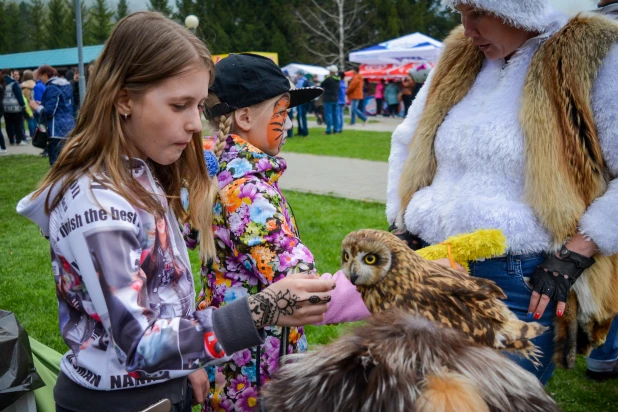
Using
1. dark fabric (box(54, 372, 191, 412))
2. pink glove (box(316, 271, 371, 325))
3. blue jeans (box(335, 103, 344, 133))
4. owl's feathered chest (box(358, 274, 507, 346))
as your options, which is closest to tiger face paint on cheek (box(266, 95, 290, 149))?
pink glove (box(316, 271, 371, 325))

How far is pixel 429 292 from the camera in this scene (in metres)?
1.43

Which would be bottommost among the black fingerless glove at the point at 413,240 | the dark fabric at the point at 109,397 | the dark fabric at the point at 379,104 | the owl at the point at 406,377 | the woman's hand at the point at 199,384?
the dark fabric at the point at 379,104

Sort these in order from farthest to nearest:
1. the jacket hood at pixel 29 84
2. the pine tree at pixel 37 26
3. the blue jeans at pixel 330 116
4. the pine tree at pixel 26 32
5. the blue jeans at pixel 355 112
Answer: the pine tree at pixel 26 32
the pine tree at pixel 37 26
the blue jeans at pixel 355 112
the blue jeans at pixel 330 116
the jacket hood at pixel 29 84

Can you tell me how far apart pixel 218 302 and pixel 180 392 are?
0.46 meters

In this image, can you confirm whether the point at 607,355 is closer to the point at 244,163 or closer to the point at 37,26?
the point at 244,163

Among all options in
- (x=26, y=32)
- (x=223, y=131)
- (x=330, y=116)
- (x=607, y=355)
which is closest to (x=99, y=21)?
(x=26, y=32)

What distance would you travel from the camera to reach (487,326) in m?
1.41

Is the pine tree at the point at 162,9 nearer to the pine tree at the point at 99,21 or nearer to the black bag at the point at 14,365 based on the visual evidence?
the black bag at the point at 14,365

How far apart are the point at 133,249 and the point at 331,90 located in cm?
1651

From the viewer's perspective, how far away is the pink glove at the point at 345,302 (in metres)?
1.71

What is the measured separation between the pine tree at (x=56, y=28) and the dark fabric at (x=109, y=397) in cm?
6171

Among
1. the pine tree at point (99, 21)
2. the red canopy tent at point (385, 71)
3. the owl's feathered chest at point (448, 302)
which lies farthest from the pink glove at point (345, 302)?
the pine tree at point (99, 21)

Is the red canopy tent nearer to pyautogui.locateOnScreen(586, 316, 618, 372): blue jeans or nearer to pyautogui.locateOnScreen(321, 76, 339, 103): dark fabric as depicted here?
pyautogui.locateOnScreen(321, 76, 339, 103): dark fabric

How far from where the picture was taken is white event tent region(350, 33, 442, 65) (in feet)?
76.3
